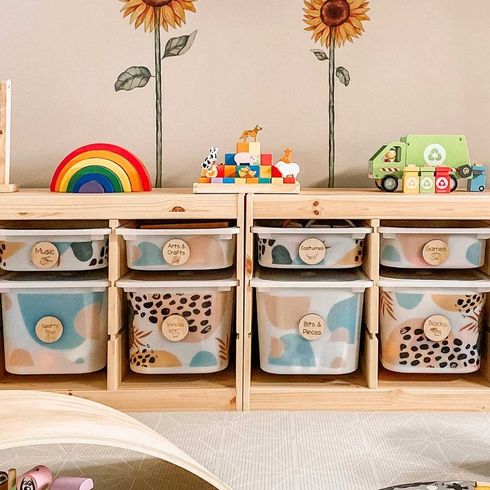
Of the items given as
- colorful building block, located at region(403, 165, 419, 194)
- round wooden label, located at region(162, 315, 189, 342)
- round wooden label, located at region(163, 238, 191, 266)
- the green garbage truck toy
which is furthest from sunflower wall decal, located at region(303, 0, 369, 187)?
round wooden label, located at region(162, 315, 189, 342)

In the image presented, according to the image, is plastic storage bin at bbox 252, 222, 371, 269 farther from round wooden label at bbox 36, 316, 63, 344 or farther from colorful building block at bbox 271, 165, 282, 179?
round wooden label at bbox 36, 316, 63, 344

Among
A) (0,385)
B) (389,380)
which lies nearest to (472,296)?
(389,380)

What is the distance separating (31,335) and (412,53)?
5.12ft

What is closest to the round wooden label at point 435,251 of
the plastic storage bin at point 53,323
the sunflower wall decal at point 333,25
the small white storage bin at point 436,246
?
the small white storage bin at point 436,246

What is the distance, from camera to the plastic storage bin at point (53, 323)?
2008mm

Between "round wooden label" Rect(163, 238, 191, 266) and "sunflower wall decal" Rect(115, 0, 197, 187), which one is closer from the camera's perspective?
"round wooden label" Rect(163, 238, 191, 266)

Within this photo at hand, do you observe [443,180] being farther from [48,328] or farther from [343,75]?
[48,328]

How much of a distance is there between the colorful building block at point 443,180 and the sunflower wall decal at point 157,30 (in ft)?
3.13

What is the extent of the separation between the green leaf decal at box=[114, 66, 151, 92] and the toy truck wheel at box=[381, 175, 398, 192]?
2.93 feet

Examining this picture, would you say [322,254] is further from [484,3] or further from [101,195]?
[484,3]

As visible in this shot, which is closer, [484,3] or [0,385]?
[0,385]

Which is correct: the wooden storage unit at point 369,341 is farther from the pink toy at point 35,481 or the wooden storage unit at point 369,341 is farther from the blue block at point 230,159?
the pink toy at point 35,481

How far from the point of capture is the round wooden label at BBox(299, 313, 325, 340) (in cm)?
202

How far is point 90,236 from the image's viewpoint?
2008mm
